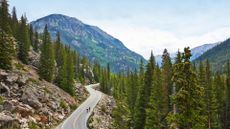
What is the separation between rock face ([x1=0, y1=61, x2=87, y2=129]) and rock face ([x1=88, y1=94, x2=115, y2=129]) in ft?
20.3

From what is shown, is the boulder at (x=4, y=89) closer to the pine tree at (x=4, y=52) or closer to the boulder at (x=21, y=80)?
the boulder at (x=21, y=80)

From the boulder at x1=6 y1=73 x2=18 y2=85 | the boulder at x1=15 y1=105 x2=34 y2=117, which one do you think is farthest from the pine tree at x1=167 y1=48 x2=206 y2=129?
the boulder at x1=6 y1=73 x2=18 y2=85

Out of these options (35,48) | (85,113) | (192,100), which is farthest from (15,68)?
(192,100)

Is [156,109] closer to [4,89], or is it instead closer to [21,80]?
[4,89]

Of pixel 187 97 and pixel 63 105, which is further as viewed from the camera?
pixel 63 105

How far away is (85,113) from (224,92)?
31.8 meters

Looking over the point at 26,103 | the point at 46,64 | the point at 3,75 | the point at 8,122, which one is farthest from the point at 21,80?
the point at 46,64

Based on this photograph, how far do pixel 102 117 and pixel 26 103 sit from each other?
27342 mm

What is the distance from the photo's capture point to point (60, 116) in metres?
64.4

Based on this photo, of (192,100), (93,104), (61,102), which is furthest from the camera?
(93,104)

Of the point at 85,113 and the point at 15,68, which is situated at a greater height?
the point at 15,68

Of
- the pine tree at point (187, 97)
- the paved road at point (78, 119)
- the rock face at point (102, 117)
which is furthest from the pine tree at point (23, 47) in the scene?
the pine tree at point (187, 97)

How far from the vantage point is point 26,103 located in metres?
55.3

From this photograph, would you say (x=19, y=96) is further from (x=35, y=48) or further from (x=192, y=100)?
(x=35, y=48)
